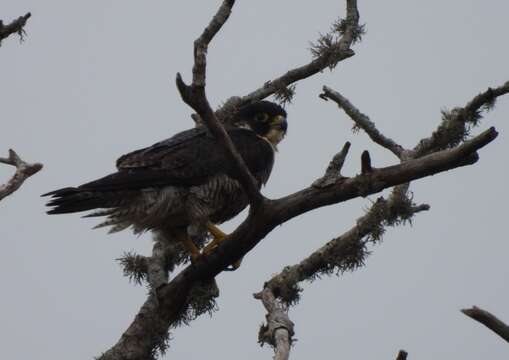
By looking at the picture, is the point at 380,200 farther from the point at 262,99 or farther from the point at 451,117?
the point at 262,99

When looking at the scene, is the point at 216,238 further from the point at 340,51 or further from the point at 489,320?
the point at 489,320

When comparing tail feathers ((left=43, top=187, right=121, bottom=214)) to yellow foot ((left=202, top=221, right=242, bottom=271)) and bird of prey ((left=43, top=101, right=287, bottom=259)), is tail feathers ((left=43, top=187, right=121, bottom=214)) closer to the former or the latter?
bird of prey ((left=43, top=101, right=287, bottom=259))

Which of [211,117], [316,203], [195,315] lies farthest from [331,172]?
[195,315]

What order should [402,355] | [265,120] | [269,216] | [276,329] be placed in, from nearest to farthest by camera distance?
[402,355] < [276,329] < [269,216] < [265,120]

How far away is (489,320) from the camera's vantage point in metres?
2.65

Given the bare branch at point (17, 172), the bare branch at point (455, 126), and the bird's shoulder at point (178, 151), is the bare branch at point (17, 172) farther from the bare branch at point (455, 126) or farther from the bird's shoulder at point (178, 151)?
the bare branch at point (455, 126)

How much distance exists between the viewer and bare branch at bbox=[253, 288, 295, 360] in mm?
3737

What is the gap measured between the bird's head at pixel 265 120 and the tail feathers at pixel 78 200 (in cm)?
163

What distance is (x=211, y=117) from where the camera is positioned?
4.05 metres

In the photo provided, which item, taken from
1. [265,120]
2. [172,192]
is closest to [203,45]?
[172,192]

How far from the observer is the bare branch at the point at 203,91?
151 inches

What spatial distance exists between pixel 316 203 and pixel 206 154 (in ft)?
5.55

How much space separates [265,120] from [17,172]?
2566 mm

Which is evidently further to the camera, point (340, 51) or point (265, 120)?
point (265, 120)
